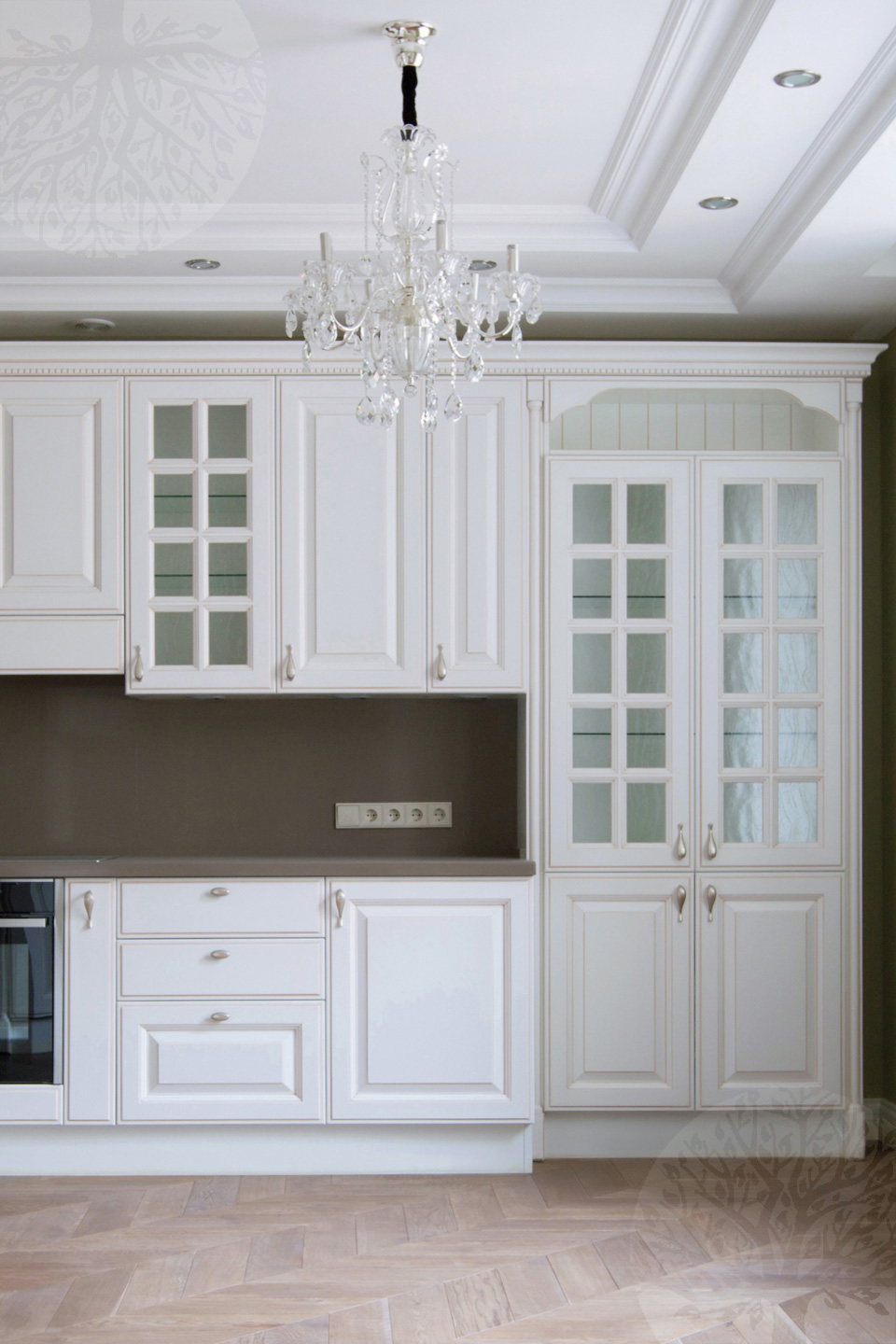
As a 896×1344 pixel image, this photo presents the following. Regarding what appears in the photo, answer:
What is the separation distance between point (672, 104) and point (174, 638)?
2.02 metres

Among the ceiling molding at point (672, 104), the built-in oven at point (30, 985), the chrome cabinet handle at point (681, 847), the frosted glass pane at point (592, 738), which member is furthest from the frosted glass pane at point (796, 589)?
the built-in oven at point (30, 985)

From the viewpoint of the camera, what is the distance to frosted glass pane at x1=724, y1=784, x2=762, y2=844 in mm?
3652

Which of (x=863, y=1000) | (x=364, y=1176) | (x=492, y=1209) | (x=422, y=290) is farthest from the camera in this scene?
(x=863, y=1000)

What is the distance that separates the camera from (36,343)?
362 centimetres

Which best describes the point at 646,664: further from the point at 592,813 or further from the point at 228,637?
the point at 228,637

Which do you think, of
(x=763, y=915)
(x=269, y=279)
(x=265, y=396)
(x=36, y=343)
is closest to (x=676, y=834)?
(x=763, y=915)

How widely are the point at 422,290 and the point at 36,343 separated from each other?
1878 mm

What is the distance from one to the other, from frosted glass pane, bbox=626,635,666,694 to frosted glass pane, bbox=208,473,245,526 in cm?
126

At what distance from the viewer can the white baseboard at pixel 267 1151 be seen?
3.52m

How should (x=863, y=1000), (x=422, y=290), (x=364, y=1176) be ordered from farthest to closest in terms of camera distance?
(x=863, y=1000)
(x=364, y=1176)
(x=422, y=290)

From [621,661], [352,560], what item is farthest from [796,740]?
[352,560]

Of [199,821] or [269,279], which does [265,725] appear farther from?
[269,279]

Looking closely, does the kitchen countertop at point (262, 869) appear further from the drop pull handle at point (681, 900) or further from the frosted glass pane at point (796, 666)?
the frosted glass pane at point (796, 666)

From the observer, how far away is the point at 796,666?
12.1ft
